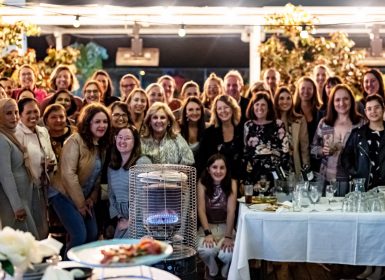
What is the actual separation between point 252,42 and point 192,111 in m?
3.22

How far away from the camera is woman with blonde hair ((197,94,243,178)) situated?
4.23 m

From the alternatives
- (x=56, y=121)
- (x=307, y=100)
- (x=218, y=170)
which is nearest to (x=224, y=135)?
(x=218, y=170)

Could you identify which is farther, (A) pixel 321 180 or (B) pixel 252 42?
(B) pixel 252 42

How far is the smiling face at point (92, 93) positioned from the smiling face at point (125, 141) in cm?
119

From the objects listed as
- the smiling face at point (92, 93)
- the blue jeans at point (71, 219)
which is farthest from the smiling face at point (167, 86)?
the blue jeans at point (71, 219)

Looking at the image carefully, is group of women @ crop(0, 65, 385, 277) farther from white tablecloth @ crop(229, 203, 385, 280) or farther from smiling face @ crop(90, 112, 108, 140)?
white tablecloth @ crop(229, 203, 385, 280)

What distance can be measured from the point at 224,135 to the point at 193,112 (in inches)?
12.6

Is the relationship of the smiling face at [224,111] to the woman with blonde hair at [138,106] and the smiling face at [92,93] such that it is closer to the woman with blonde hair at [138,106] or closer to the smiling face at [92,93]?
the woman with blonde hair at [138,106]

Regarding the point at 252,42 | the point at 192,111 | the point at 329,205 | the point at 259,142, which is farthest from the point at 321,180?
the point at 252,42

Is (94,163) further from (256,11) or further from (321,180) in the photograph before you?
(256,11)

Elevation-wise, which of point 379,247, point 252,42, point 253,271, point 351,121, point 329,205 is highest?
point 252,42

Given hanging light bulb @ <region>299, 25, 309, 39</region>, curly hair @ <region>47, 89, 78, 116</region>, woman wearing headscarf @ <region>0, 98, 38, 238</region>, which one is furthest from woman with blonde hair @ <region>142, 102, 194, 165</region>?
hanging light bulb @ <region>299, 25, 309, 39</region>

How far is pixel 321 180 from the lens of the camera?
3.93 metres

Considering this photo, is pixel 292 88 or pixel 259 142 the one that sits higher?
pixel 292 88
